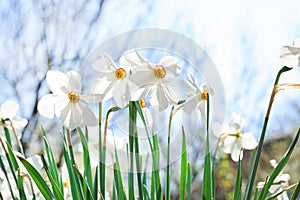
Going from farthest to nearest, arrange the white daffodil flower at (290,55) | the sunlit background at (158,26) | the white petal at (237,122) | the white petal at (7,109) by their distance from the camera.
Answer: the sunlit background at (158,26)
the white petal at (237,122)
the white petal at (7,109)
the white daffodil flower at (290,55)

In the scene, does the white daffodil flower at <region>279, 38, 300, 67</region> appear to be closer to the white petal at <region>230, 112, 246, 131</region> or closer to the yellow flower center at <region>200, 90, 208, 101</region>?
the yellow flower center at <region>200, 90, 208, 101</region>

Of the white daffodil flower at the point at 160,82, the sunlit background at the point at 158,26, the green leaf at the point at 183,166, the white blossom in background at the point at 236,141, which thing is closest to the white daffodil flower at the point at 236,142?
the white blossom in background at the point at 236,141

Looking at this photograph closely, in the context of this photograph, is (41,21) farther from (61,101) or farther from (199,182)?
(61,101)

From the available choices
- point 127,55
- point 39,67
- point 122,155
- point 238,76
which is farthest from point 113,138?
point 238,76

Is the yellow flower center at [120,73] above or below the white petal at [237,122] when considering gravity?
above

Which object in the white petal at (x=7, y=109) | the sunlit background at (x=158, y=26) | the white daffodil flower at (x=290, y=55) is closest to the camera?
the white daffodil flower at (x=290, y=55)

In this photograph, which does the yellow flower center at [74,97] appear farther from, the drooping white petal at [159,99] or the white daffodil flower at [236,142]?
the white daffodil flower at [236,142]

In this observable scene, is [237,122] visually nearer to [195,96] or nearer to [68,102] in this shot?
[195,96]

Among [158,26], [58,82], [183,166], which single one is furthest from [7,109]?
[158,26]
